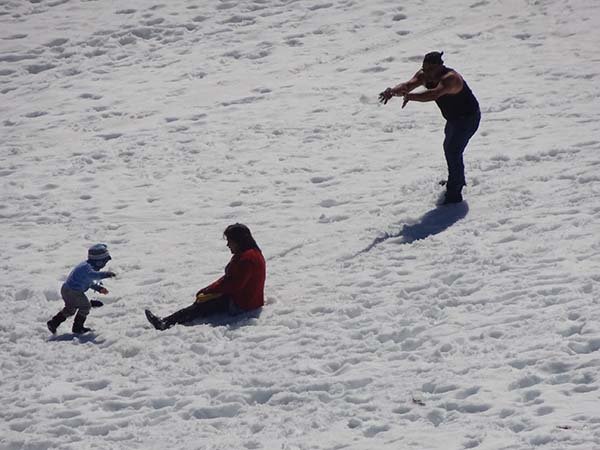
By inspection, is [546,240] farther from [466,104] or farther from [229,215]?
[229,215]

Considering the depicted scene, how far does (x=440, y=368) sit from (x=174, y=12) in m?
15.0

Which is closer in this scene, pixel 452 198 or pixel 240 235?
pixel 240 235

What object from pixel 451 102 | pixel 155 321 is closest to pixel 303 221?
pixel 451 102

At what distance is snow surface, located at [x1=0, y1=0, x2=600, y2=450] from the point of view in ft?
30.8

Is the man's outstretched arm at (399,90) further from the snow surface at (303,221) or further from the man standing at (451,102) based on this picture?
the snow surface at (303,221)

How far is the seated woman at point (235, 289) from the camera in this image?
37.8 ft

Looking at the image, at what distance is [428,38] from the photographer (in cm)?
2062

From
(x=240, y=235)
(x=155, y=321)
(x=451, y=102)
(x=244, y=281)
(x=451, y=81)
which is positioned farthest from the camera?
(x=451, y=102)

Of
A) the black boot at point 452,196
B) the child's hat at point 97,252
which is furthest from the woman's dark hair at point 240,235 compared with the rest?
the black boot at point 452,196

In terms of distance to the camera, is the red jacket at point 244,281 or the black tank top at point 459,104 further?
the black tank top at point 459,104

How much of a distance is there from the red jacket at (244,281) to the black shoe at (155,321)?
0.58 m

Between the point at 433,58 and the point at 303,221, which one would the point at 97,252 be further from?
the point at 433,58

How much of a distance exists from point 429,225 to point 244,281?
9.42 ft

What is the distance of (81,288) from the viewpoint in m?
11.5
